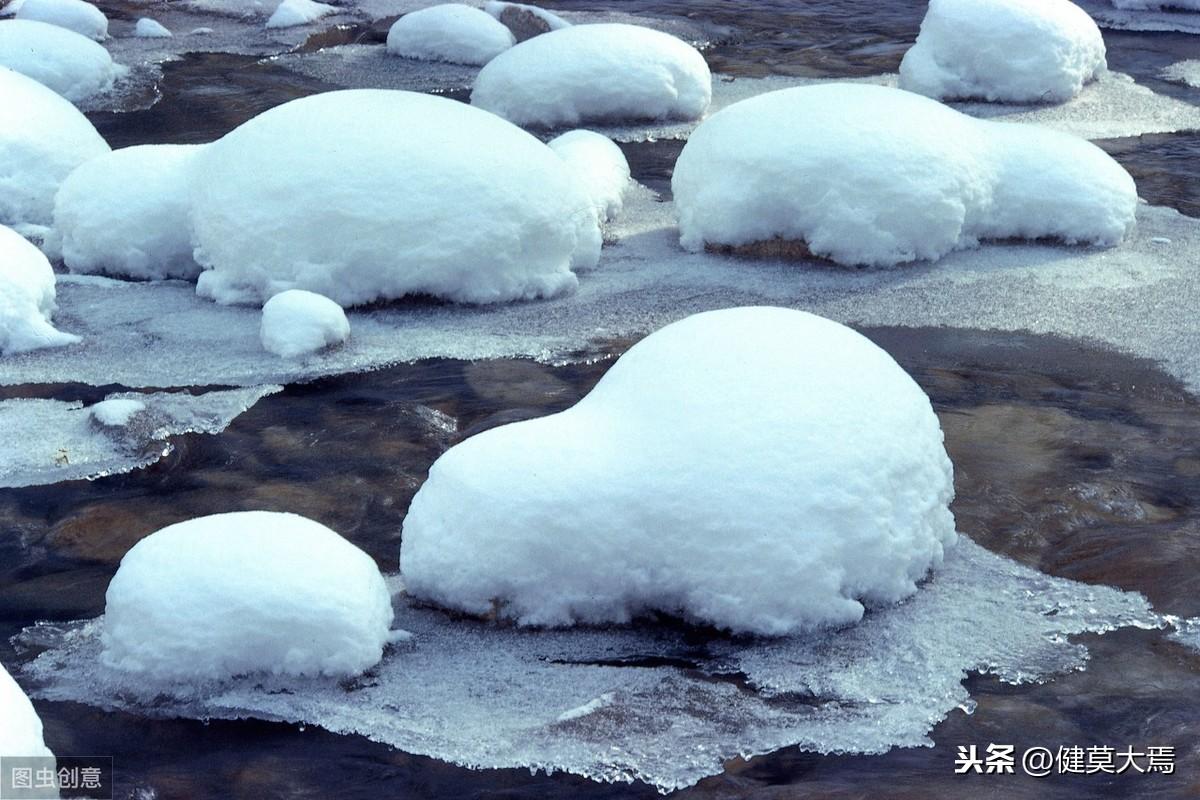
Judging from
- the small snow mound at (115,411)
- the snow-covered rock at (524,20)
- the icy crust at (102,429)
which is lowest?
the icy crust at (102,429)

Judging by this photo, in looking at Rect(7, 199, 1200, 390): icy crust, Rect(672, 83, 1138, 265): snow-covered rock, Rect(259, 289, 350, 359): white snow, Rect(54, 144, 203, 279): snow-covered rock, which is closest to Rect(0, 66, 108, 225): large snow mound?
Rect(54, 144, 203, 279): snow-covered rock

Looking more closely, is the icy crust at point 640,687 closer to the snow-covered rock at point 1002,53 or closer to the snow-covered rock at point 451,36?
the snow-covered rock at point 1002,53

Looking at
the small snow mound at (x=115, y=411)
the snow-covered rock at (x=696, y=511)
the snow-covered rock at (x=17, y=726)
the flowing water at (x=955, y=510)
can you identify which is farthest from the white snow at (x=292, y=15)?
the snow-covered rock at (x=17, y=726)

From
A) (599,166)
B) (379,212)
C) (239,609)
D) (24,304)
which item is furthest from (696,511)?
(599,166)

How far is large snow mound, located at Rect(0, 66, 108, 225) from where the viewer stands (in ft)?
23.2

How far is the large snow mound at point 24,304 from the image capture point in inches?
223

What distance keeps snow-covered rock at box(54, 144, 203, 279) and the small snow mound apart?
1432 millimetres

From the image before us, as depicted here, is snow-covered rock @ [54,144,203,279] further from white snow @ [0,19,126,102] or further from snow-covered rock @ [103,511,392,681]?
white snow @ [0,19,126,102]

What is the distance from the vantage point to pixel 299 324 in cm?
565

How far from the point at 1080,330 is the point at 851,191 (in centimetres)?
116

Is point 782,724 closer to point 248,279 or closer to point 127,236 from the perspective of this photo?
point 248,279

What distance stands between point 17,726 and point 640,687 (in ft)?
4.49

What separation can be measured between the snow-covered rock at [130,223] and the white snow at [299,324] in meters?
0.93

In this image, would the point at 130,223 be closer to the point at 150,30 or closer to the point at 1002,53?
the point at 1002,53
